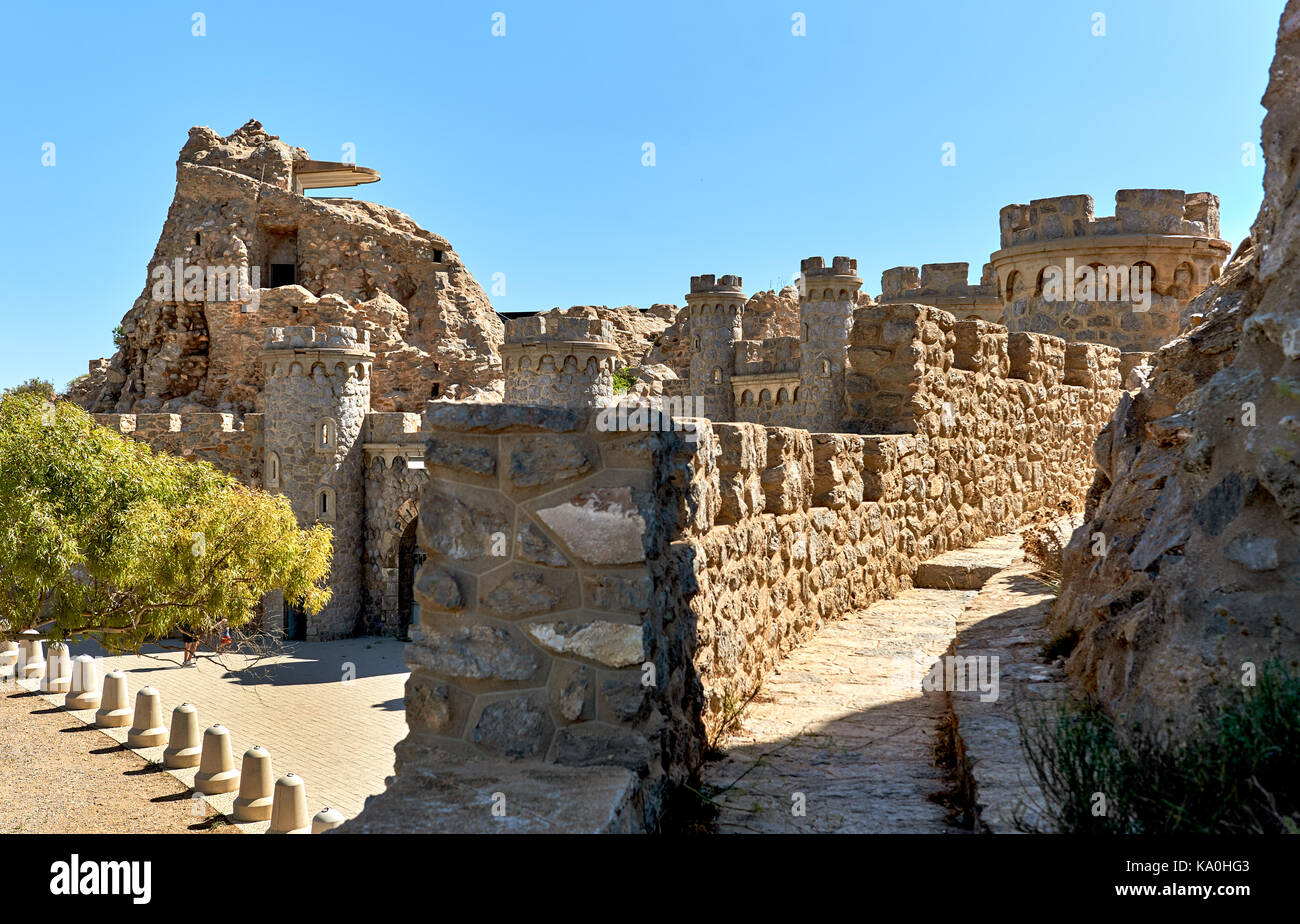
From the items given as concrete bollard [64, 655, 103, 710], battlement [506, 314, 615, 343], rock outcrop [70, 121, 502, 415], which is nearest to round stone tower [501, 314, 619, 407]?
battlement [506, 314, 615, 343]

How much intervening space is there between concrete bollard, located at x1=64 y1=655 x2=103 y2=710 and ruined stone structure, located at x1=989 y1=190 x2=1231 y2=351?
1435cm

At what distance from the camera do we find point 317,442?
24781mm

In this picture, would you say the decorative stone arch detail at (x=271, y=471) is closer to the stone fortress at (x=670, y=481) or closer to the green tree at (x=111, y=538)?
the stone fortress at (x=670, y=481)

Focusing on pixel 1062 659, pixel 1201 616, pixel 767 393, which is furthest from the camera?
pixel 767 393

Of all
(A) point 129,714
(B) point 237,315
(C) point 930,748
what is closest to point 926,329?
(C) point 930,748

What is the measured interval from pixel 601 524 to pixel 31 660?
15.0 metres

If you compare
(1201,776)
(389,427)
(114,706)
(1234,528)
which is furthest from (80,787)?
(389,427)

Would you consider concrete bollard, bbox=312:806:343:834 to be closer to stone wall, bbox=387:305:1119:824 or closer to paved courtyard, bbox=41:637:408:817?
paved courtyard, bbox=41:637:408:817

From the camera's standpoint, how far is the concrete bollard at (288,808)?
900 cm

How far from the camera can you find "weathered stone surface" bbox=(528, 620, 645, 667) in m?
3.06

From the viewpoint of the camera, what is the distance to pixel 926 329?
7969mm

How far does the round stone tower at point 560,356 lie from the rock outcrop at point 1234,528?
64.9 ft
